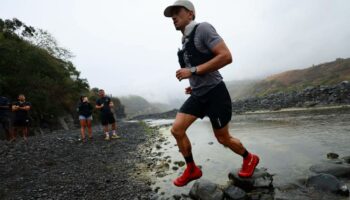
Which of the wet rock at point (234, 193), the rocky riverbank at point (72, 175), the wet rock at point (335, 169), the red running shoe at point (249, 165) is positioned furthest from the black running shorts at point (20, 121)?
the wet rock at point (335, 169)

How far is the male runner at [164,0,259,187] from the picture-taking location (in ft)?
15.4

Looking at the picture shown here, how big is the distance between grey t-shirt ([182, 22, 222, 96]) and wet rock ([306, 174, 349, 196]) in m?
2.82

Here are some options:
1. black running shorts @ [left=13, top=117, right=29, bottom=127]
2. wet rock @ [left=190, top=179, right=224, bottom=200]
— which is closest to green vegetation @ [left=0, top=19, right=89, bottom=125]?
black running shorts @ [left=13, top=117, right=29, bottom=127]

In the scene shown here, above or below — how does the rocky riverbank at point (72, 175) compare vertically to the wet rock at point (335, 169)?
above

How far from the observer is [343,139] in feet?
35.4

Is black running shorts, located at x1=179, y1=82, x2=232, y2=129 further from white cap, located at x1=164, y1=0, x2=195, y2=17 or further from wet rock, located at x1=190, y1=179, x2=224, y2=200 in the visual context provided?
white cap, located at x1=164, y1=0, x2=195, y2=17

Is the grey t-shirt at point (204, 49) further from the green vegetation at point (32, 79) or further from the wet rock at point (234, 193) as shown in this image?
the green vegetation at point (32, 79)

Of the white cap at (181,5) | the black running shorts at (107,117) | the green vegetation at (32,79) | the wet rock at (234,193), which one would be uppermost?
the green vegetation at (32,79)

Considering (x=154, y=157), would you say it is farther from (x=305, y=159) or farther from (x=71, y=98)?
(x=71, y=98)

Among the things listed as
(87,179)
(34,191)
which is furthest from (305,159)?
(34,191)

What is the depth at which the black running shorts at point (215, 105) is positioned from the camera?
5070 mm

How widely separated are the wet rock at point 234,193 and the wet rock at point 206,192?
12 centimetres

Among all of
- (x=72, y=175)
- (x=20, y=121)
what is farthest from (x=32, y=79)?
(x=72, y=175)

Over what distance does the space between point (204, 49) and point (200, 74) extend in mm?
443
